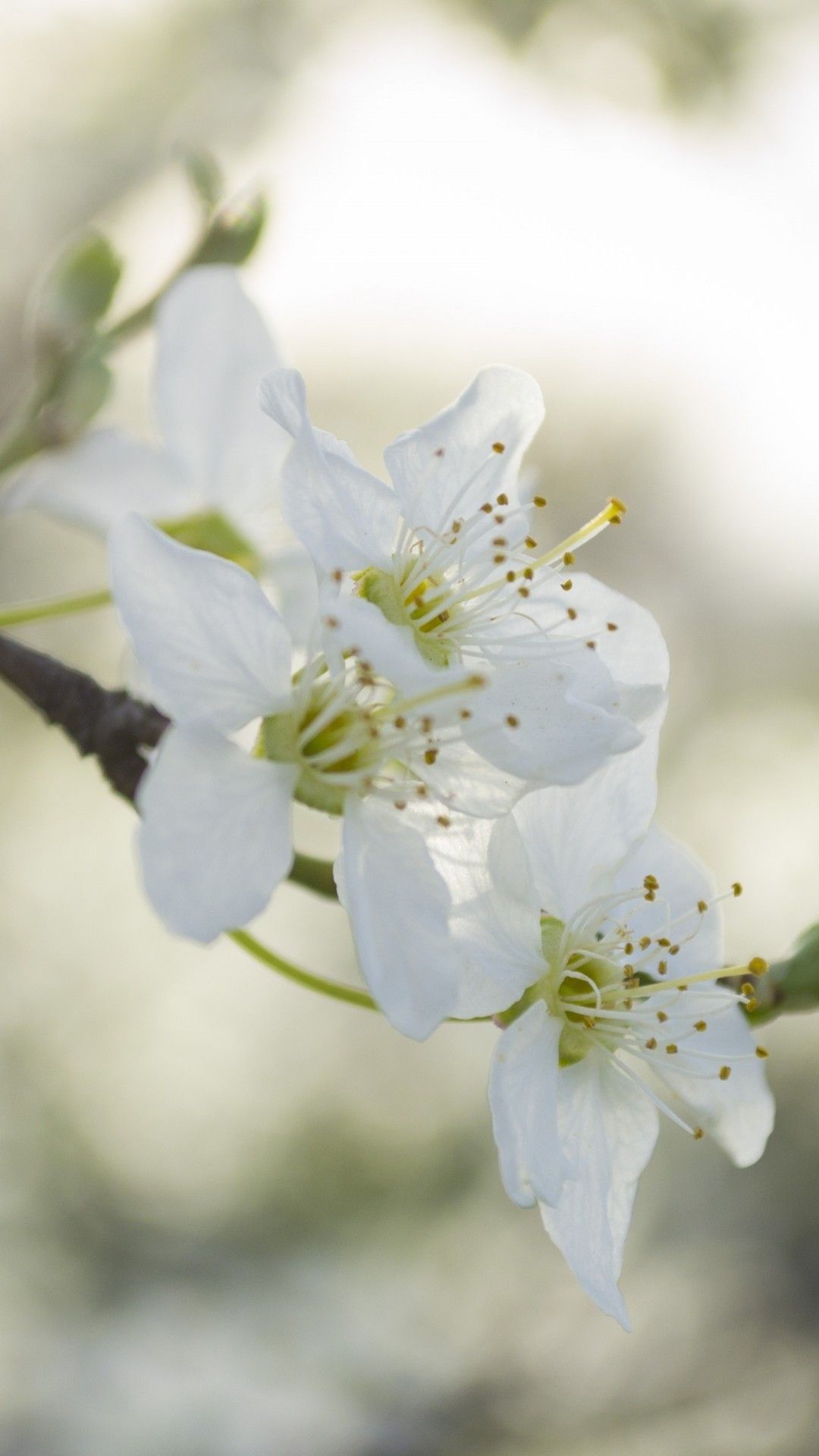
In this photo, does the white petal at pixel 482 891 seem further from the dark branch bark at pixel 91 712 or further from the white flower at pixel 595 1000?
the dark branch bark at pixel 91 712

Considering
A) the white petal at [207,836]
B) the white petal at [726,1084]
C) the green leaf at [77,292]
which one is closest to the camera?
the white petal at [207,836]

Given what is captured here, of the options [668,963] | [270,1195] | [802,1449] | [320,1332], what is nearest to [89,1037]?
[270,1195]

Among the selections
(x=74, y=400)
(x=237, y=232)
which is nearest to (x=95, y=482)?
(x=74, y=400)

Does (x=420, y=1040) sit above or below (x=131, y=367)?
above

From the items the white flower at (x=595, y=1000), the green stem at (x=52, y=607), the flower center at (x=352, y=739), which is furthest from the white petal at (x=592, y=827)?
the green stem at (x=52, y=607)

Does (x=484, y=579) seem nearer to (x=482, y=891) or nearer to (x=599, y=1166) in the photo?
(x=482, y=891)

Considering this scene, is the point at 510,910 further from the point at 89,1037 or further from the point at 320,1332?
the point at 89,1037
